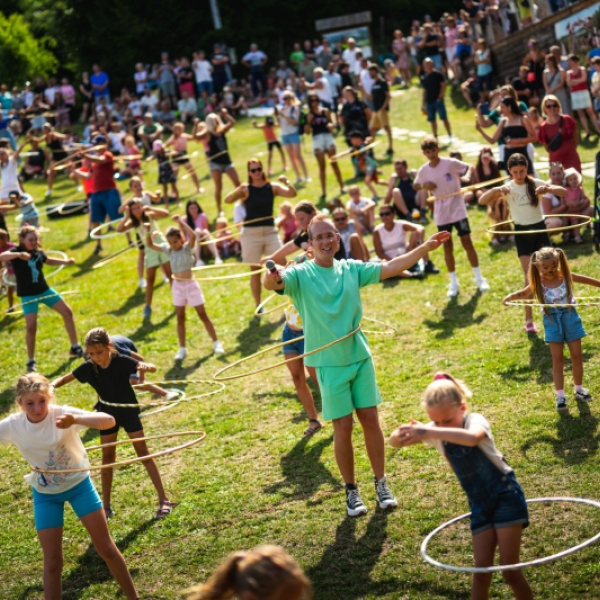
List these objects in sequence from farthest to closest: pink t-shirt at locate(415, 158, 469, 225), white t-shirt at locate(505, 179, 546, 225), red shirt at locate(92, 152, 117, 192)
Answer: red shirt at locate(92, 152, 117, 192) → pink t-shirt at locate(415, 158, 469, 225) → white t-shirt at locate(505, 179, 546, 225)

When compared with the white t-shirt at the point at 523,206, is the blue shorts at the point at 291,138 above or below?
above

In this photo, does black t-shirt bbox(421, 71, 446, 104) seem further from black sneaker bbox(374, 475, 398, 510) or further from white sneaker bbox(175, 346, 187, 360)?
black sneaker bbox(374, 475, 398, 510)

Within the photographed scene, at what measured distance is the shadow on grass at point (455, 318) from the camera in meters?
10.2

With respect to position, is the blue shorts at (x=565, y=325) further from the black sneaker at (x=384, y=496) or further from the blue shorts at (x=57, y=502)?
the blue shorts at (x=57, y=502)

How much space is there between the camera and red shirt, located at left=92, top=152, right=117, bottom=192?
53.4 ft

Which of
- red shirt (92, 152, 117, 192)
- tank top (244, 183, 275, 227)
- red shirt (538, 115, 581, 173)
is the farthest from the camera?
red shirt (92, 152, 117, 192)

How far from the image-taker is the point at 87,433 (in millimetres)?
9570

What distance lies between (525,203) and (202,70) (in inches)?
841

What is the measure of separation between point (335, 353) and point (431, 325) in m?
4.59

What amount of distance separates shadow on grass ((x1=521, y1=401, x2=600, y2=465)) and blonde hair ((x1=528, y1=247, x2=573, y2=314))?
94cm

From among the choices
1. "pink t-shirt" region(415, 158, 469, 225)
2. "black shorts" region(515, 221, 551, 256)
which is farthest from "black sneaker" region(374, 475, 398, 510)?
"pink t-shirt" region(415, 158, 469, 225)

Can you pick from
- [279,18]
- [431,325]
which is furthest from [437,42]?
[431,325]

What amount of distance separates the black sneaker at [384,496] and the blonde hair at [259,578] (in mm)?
3009

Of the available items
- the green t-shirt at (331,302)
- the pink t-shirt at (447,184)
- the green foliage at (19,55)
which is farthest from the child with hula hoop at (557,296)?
the green foliage at (19,55)
